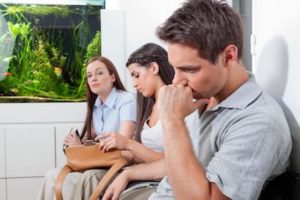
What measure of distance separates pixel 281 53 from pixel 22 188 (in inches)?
117

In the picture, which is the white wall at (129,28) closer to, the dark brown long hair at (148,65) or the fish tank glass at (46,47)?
the fish tank glass at (46,47)

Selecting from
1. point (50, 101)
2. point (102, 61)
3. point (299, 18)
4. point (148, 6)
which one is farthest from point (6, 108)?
point (299, 18)

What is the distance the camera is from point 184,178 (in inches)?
45.4

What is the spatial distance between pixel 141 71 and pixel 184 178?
118 centimetres

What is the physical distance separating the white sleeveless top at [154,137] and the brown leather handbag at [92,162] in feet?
0.55

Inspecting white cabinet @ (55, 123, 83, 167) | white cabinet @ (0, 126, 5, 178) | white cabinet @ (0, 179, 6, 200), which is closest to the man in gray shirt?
white cabinet @ (55, 123, 83, 167)

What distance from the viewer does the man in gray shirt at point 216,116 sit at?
1123 mm

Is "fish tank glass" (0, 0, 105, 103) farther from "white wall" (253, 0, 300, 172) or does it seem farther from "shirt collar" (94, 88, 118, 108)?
"white wall" (253, 0, 300, 172)

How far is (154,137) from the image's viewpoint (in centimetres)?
214

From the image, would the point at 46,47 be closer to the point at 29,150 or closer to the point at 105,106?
the point at 29,150

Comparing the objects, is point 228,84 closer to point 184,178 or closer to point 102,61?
point 184,178

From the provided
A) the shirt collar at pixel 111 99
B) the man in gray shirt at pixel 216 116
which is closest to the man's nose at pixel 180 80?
the man in gray shirt at pixel 216 116

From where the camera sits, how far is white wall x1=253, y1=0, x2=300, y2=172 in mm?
1365

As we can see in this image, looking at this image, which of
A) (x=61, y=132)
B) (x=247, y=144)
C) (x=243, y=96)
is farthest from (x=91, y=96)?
(x=247, y=144)
